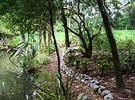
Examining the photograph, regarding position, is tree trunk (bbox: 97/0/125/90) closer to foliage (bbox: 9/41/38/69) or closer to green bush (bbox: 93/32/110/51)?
green bush (bbox: 93/32/110/51)

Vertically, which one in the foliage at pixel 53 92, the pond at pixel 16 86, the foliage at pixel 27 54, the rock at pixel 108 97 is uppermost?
the foliage at pixel 27 54

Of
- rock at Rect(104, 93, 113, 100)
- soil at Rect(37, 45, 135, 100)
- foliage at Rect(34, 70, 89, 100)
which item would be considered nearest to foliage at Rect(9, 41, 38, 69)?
foliage at Rect(34, 70, 89, 100)

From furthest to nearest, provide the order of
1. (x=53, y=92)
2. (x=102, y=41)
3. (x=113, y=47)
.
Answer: (x=102, y=41)
(x=53, y=92)
(x=113, y=47)

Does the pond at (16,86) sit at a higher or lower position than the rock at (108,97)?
lower

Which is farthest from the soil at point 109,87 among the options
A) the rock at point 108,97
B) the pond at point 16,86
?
the pond at point 16,86

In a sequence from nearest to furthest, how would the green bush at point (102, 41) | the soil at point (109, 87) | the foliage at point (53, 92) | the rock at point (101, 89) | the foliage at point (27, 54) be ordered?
1. the foliage at point (53, 92)
2. the soil at point (109, 87)
3. the rock at point (101, 89)
4. the green bush at point (102, 41)
5. the foliage at point (27, 54)

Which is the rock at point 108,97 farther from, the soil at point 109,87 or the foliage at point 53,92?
the foliage at point 53,92

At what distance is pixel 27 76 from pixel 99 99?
2.83 m

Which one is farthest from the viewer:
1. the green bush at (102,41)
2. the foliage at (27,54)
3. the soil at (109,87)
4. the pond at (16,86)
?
the foliage at (27,54)

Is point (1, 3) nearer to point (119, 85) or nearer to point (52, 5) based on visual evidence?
point (52, 5)

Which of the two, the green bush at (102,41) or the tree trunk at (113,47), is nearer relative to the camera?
the tree trunk at (113,47)

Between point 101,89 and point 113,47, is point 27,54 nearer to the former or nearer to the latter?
point 101,89

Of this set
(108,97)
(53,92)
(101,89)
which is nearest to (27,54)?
(53,92)

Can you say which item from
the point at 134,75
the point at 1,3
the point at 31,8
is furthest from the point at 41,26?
the point at 134,75
